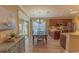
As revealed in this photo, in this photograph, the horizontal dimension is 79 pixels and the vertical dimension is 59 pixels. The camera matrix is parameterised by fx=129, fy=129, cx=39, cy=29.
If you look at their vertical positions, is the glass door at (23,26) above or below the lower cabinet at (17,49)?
above

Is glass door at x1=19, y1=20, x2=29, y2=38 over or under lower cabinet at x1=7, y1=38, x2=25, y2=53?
over

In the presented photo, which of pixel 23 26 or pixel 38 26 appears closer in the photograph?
pixel 38 26

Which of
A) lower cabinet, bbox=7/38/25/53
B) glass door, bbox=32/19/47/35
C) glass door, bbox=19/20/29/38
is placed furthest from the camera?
glass door, bbox=19/20/29/38

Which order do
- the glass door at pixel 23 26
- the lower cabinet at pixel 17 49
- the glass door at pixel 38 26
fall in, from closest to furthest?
the lower cabinet at pixel 17 49 → the glass door at pixel 38 26 → the glass door at pixel 23 26

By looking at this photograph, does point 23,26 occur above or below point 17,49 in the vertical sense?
above

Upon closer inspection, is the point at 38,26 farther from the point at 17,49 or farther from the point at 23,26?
the point at 17,49

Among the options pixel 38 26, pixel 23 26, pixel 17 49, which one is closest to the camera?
pixel 17 49

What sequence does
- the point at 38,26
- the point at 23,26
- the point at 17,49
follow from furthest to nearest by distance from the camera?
1. the point at 23,26
2. the point at 38,26
3. the point at 17,49

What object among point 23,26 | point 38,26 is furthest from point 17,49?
point 23,26

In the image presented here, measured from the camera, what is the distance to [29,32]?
2861mm
